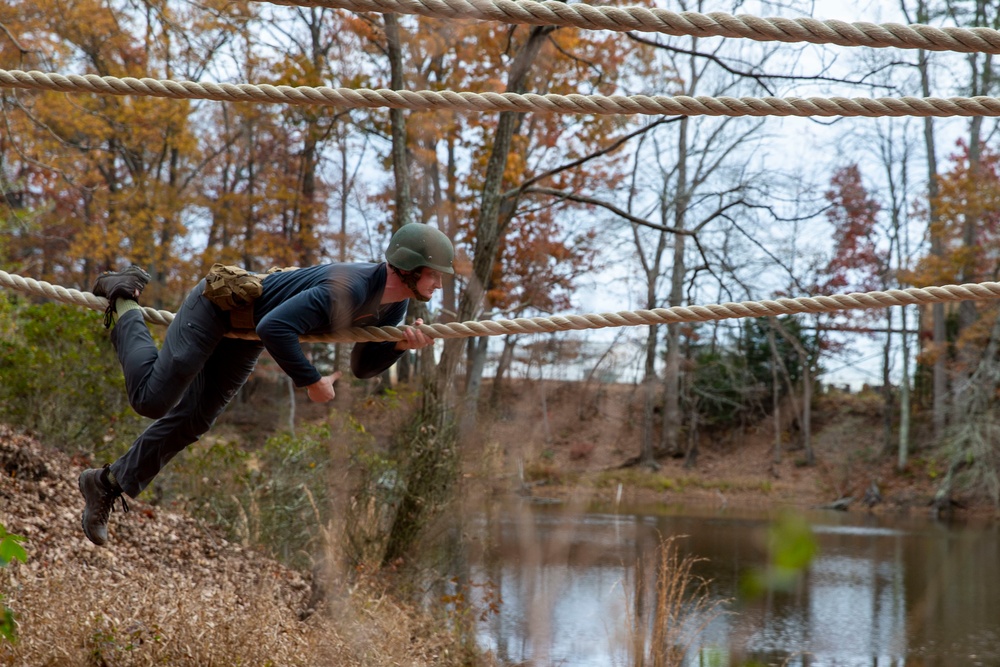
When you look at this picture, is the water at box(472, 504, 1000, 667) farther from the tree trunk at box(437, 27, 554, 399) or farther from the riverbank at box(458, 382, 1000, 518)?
the riverbank at box(458, 382, 1000, 518)

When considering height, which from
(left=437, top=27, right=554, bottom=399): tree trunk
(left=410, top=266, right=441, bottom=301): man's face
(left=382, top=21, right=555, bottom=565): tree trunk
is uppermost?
(left=437, top=27, right=554, bottom=399): tree trunk

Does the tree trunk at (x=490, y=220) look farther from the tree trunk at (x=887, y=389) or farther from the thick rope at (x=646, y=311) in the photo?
the tree trunk at (x=887, y=389)

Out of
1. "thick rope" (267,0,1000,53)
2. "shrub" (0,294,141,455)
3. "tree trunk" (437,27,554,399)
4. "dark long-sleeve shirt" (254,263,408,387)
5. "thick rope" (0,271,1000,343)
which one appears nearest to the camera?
"thick rope" (267,0,1000,53)

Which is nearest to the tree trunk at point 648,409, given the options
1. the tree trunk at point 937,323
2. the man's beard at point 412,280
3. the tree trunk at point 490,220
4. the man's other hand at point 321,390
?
the tree trunk at point 937,323

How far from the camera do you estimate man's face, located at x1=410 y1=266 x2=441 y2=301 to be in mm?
3150

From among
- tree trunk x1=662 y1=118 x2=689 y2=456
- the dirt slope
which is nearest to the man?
the dirt slope

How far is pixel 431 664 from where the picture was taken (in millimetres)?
5574

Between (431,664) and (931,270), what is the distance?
17364 mm

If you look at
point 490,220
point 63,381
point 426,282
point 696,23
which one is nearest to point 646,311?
point 426,282

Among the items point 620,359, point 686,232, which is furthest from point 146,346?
point 620,359

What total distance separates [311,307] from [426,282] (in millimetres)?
410

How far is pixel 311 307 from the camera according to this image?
3027 millimetres

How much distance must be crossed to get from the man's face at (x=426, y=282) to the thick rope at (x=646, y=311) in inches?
5.2

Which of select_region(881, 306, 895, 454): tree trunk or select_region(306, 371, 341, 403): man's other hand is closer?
select_region(306, 371, 341, 403): man's other hand
